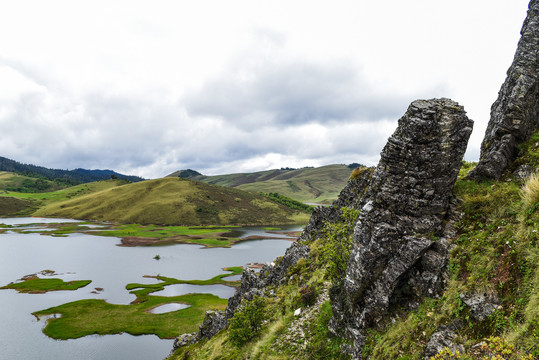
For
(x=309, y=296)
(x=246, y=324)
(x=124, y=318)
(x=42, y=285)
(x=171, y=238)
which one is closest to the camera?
(x=309, y=296)

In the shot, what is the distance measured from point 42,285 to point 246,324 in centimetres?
8436

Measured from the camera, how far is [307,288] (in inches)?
985

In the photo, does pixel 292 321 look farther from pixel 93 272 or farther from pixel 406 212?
pixel 93 272

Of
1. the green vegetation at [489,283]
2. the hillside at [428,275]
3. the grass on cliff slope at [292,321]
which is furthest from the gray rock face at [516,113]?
the grass on cliff slope at [292,321]

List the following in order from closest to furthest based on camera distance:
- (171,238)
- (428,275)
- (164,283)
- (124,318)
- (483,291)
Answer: (483,291) < (428,275) < (124,318) < (164,283) < (171,238)

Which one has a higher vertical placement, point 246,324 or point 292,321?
point 292,321

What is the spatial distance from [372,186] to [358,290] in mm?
6310

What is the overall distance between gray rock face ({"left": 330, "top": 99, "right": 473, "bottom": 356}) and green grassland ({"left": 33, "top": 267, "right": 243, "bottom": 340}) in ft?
166

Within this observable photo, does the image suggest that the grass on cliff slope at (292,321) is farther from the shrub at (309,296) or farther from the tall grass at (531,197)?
the tall grass at (531,197)

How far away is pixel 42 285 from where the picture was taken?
7962 cm

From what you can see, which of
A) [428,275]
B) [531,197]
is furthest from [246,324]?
[531,197]

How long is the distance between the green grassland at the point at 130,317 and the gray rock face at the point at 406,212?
166ft

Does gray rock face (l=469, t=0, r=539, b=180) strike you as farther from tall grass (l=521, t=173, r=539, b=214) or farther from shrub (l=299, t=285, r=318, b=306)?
shrub (l=299, t=285, r=318, b=306)

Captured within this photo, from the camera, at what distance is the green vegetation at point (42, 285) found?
7656 cm
